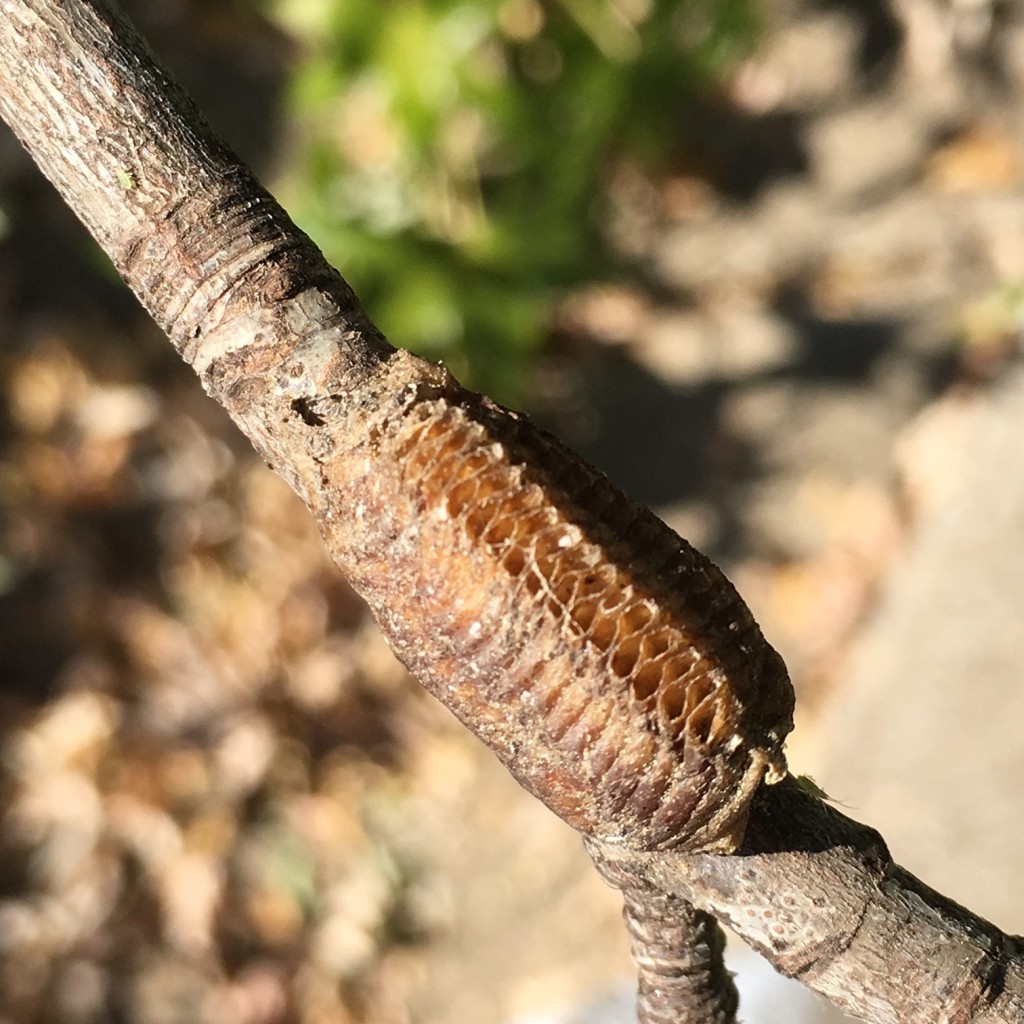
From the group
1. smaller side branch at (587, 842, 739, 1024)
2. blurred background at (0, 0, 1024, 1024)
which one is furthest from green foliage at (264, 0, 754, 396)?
smaller side branch at (587, 842, 739, 1024)

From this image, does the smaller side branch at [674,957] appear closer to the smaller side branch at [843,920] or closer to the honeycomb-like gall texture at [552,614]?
the smaller side branch at [843,920]

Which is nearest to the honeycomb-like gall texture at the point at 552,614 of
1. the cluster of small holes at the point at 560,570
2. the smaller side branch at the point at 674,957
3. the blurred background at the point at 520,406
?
the cluster of small holes at the point at 560,570

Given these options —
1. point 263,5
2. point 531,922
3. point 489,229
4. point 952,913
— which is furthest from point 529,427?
point 263,5

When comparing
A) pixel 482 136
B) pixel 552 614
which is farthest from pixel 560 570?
pixel 482 136

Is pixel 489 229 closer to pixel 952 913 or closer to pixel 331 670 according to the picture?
pixel 331 670

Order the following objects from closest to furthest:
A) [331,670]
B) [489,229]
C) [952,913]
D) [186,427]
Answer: [952,913]
[489,229]
[331,670]
[186,427]

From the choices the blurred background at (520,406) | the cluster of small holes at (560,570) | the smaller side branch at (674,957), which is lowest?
the smaller side branch at (674,957)

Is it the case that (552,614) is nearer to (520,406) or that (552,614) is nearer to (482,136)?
(520,406)
